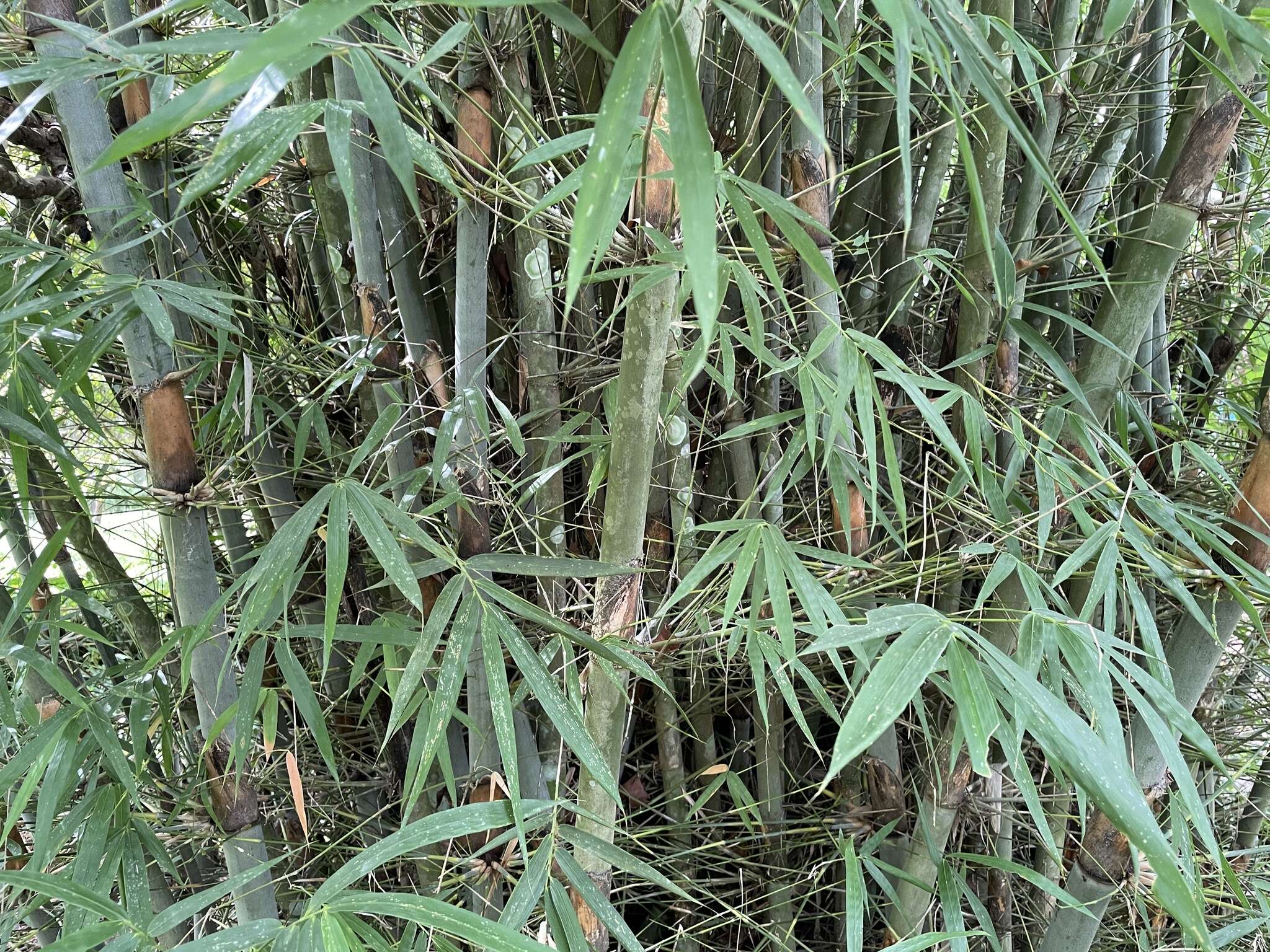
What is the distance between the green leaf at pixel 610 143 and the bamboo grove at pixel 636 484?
81 millimetres

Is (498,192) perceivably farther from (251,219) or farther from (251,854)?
(251,854)

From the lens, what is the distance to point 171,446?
713mm

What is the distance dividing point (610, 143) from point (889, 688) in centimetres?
29

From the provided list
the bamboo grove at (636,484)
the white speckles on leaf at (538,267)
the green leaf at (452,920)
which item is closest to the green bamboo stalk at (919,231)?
the bamboo grove at (636,484)

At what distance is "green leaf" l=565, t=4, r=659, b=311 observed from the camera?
0.30m

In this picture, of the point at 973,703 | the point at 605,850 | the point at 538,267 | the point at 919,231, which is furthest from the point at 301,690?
the point at 919,231

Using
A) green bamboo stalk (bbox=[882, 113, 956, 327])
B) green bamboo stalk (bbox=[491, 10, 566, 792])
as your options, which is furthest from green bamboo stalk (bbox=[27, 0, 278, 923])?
green bamboo stalk (bbox=[882, 113, 956, 327])

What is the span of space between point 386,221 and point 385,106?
0.33 meters

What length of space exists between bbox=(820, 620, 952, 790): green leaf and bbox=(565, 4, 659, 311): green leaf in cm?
23

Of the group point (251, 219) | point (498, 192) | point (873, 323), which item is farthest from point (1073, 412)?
point (251, 219)

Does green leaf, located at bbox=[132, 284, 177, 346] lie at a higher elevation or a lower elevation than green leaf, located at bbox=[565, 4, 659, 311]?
lower

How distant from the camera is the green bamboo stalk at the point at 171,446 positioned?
65 centimetres

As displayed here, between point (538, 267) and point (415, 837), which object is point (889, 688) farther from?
point (538, 267)

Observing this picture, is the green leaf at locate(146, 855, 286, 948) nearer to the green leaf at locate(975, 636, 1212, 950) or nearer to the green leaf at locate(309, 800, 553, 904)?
the green leaf at locate(309, 800, 553, 904)
